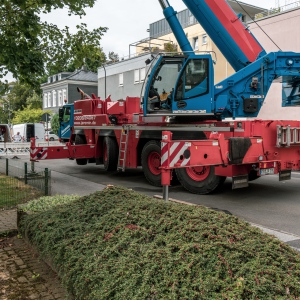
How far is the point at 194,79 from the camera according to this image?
988 centimetres

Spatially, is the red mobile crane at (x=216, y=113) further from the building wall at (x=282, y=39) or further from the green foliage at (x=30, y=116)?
the green foliage at (x=30, y=116)

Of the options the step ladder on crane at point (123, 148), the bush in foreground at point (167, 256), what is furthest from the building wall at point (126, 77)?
the bush in foreground at point (167, 256)

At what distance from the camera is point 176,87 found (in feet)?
33.0

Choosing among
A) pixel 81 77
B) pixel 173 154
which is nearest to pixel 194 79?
pixel 173 154

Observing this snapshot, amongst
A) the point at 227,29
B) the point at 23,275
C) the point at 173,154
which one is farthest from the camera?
the point at 227,29

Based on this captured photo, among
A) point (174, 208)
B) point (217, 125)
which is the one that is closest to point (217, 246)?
point (174, 208)

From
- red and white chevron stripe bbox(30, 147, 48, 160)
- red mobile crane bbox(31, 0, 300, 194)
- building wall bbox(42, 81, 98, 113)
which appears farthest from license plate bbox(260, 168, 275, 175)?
building wall bbox(42, 81, 98, 113)

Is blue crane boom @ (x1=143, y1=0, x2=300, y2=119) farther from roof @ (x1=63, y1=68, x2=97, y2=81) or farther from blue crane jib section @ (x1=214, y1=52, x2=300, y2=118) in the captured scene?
roof @ (x1=63, y1=68, x2=97, y2=81)

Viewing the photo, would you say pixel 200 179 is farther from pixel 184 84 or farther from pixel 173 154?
pixel 173 154

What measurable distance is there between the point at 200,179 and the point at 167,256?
260 inches

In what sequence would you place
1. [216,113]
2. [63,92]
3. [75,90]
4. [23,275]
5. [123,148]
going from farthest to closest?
[63,92] < [75,90] < [123,148] < [216,113] < [23,275]

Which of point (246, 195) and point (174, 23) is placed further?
point (174, 23)

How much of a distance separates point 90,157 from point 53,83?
49004mm

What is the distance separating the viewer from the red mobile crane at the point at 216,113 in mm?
8570
